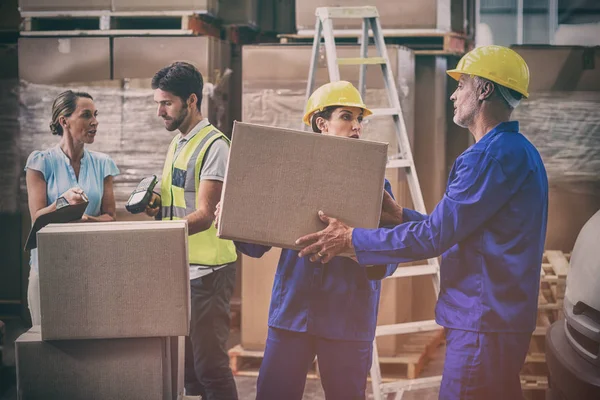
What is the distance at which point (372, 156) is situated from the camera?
9.40 feet

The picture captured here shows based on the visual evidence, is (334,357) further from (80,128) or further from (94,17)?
(94,17)

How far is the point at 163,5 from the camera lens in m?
5.04

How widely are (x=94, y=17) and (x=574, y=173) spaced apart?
2.97m

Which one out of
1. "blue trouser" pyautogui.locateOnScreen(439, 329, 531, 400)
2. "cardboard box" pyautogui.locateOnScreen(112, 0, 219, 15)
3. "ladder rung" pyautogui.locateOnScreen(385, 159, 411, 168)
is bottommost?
"blue trouser" pyautogui.locateOnScreen(439, 329, 531, 400)

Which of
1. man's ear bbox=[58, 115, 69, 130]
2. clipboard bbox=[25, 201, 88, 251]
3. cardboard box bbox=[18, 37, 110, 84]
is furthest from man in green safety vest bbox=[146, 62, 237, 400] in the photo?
cardboard box bbox=[18, 37, 110, 84]

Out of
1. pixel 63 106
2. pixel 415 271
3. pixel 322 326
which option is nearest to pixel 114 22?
pixel 63 106

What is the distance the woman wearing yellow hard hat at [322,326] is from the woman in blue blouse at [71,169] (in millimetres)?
1280

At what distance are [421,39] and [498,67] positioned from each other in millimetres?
2465

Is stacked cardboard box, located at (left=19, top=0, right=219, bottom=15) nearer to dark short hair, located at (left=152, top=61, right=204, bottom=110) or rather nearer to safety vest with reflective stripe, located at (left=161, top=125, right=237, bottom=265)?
dark short hair, located at (left=152, top=61, right=204, bottom=110)

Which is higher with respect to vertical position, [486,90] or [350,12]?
[350,12]

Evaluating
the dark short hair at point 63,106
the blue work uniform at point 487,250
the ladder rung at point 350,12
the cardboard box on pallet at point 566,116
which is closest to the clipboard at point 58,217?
the dark short hair at point 63,106

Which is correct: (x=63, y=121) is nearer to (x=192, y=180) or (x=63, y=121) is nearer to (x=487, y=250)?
(x=192, y=180)

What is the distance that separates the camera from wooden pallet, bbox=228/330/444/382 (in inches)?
193

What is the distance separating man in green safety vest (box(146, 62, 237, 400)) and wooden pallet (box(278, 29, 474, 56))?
1408mm
